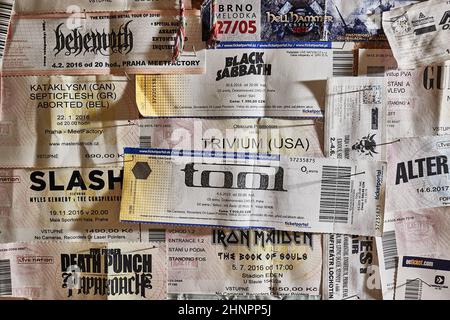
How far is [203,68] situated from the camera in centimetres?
57

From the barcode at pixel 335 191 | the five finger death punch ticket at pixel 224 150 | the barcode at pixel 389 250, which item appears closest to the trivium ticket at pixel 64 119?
Answer: the five finger death punch ticket at pixel 224 150

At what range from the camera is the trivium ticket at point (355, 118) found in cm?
58

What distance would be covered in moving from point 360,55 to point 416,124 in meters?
0.12

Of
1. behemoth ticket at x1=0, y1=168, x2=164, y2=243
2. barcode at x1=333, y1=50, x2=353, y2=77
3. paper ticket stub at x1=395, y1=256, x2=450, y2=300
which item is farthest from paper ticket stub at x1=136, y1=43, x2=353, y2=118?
paper ticket stub at x1=395, y1=256, x2=450, y2=300

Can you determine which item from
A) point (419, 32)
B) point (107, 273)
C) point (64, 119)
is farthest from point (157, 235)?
point (419, 32)

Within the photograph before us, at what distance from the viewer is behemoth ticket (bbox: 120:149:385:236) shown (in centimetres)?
58

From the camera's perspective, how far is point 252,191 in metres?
0.58

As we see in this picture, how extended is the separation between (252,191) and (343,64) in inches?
7.9

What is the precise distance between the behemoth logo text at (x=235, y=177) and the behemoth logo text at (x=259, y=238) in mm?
62

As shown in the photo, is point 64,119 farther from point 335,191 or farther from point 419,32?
point 419,32
